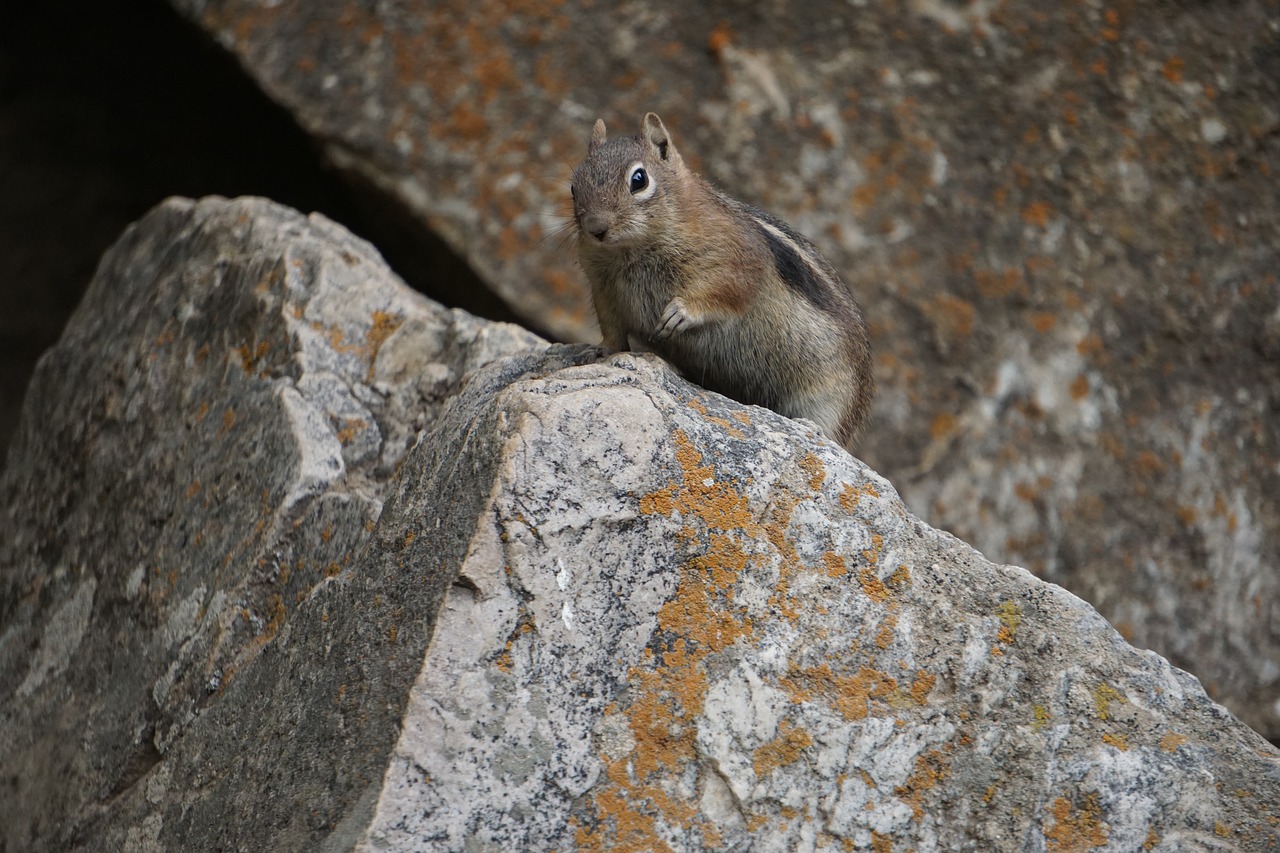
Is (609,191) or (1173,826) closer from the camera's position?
(1173,826)

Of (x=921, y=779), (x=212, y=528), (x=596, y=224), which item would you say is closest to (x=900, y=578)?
(x=921, y=779)

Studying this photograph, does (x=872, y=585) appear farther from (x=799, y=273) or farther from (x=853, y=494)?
(x=799, y=273)

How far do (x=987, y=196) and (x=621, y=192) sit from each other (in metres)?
2.91

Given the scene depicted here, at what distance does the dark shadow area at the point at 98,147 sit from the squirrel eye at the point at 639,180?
11.0 feet

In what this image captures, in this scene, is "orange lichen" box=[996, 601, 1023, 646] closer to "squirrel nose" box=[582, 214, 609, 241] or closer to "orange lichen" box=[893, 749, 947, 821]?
"orange lichen" box=[893, 749, 947, 821]

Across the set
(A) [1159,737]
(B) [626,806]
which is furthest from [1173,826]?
(B) [626,806]

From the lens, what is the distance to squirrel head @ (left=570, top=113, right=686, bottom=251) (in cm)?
429

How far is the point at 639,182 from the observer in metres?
4.42

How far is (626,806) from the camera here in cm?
274

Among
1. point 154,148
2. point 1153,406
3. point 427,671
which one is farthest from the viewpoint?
point 154,148

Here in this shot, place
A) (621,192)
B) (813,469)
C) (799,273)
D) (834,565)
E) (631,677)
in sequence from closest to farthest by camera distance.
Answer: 1. (631,677)
2. (834,565)
3. (813,469)
4. (621,192)
5. (799,273)

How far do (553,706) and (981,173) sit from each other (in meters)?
4.70

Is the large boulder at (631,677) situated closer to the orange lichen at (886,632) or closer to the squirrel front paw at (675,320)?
the orange lichen at (886,632)

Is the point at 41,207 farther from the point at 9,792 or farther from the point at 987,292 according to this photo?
the point at 987,292
